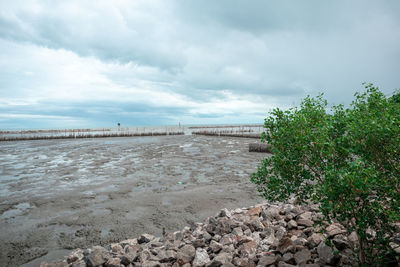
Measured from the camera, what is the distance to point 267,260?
4.51m

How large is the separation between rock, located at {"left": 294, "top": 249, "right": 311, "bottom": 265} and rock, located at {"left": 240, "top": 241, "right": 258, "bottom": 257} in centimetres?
93

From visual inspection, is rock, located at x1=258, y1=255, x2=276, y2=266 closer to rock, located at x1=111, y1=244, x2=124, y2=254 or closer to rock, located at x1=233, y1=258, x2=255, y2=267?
rock, located at x1=233, y1=258, x2=255, y2=267

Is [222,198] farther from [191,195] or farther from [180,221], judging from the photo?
[180,221]

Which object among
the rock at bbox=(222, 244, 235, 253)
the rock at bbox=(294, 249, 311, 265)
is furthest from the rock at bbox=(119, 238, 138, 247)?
the rock at bbox=(294, 249, 311, 265)

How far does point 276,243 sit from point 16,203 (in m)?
10.8

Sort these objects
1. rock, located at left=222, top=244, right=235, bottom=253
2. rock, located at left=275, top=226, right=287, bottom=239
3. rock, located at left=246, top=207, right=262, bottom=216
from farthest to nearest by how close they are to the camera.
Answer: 1. rock, located at left=246, top=207, right=262, bottom=216
2. rock, located at left=275, top=226, right=287, bottom=239
3. rock, located at left=222, top=244, right=235, bottom=253

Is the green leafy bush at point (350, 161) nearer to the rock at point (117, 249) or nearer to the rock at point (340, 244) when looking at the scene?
the rock at point (340, 244)

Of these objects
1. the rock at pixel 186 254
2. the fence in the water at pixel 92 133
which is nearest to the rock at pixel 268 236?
the rock at pixel 186 254

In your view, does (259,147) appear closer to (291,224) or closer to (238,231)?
(291,224)

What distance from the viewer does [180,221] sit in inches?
303

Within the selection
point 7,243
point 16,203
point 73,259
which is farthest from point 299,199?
point 16,203

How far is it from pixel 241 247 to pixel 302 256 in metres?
1.34

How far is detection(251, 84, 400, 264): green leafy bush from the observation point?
10.4 feet

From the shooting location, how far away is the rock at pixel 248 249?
16.2 ft
